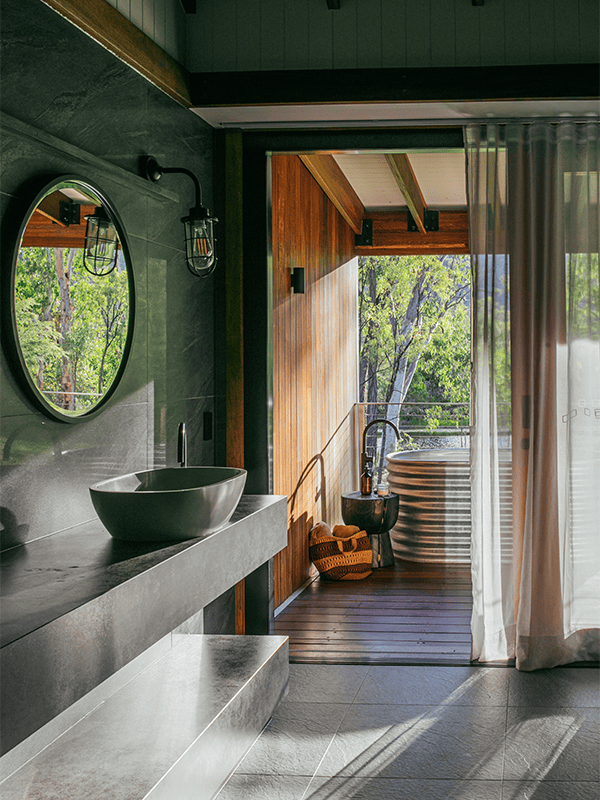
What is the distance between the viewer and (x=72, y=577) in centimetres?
174

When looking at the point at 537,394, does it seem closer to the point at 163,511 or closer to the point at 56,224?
the point at 163,511

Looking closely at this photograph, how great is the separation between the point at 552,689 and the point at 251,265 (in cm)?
223

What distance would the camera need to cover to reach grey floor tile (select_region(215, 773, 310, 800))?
2.36m

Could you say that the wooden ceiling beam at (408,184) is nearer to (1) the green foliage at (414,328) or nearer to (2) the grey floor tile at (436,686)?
(2) the grey floor tile at (436,686)

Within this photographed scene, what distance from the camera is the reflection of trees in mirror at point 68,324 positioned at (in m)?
2.04

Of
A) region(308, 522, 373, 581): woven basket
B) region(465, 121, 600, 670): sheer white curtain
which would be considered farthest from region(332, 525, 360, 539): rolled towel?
region(465, 121, 600, 670): sheer white curtain

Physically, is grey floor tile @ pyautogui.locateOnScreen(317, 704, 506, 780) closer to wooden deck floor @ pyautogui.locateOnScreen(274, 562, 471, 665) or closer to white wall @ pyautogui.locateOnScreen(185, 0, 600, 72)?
wooden deck floor @ pyautogui.locateOnScreen(274, 562, 471, 665)

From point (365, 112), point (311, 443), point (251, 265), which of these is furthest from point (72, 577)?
point (311, 443)

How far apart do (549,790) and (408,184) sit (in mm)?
3786

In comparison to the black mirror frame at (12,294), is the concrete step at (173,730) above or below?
below

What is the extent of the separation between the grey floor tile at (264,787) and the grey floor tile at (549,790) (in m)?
0.63

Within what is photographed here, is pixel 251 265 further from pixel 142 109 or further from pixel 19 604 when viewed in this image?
pixel 19 604

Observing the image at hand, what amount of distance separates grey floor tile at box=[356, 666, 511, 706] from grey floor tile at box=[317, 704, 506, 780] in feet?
0.25

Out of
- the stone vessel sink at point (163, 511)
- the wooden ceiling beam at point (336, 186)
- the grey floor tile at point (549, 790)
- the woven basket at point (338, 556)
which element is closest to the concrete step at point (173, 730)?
the stone vessel sink at point (163, 511)
